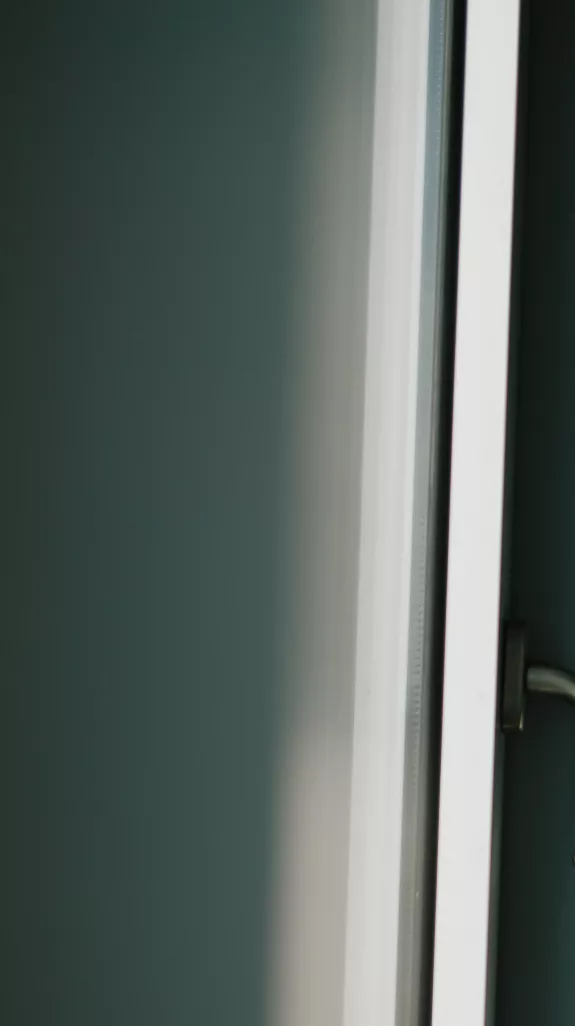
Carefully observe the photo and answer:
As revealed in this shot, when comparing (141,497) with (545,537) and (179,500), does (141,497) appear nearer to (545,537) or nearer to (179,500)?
(179,500)

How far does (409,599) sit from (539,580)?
365mm

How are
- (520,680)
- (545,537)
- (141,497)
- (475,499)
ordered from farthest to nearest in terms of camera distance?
(545,537)
(520,680)
(475,499)
(141,497)

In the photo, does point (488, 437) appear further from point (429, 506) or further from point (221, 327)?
point (221, 327)

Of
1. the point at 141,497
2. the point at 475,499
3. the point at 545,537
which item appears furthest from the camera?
the point at 545,537

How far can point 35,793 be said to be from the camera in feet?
1.04

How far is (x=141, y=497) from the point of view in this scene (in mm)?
345

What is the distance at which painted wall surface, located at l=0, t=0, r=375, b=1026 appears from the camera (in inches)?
12.6

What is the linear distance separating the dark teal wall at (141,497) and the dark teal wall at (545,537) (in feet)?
1.43

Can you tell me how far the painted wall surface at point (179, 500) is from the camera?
0.32m

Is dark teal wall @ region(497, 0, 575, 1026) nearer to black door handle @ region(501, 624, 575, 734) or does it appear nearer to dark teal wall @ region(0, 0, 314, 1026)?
black door handle @ region(501, 624, 575, 734)

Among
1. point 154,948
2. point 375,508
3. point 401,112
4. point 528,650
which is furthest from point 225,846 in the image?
point 528,650

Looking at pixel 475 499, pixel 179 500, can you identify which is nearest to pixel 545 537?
pixel 475 499

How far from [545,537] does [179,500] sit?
48 centimetres

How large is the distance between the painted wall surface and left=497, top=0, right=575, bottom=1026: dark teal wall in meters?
0.39
